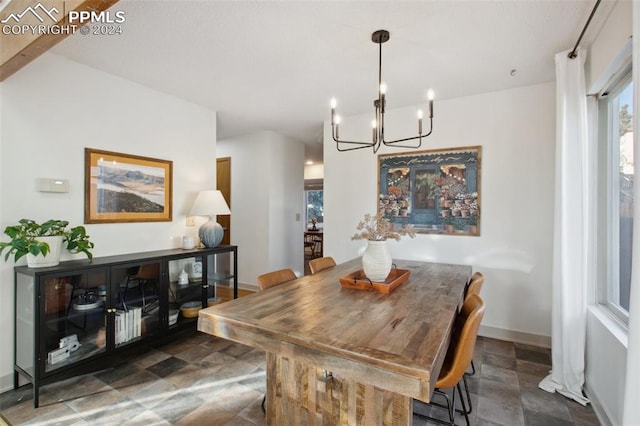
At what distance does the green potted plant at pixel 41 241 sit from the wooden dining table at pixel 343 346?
1499 mm

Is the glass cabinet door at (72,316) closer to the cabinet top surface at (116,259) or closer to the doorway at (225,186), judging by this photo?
the cabinet top surface at (116,259)

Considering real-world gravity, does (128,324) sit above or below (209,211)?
below

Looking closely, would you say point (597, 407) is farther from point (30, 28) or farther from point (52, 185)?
point (52, 185)

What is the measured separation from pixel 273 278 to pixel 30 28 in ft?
6.66

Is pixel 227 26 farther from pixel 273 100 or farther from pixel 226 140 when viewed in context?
pixel 226 140

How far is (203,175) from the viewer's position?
3570mm

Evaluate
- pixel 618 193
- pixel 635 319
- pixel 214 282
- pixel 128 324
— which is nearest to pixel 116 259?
pixel 128 324

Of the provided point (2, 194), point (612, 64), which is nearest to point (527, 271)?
point (612, 64)

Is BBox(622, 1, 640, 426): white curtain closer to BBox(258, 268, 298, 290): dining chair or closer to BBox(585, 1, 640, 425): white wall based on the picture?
BBox(585, 1, 640, 425): white wall

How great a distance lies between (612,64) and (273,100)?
9.27ft

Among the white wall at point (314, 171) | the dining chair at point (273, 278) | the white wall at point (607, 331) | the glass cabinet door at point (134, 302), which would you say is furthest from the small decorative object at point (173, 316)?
the white wall at point (314, 171)

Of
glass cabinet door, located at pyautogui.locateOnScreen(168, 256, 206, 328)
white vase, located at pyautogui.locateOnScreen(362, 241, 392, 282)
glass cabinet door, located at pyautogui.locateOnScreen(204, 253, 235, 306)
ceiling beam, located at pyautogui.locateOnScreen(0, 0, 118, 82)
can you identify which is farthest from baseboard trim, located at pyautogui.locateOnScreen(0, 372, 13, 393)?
white vase, located at pyautogui.locateOnScreen(362, 241, 392, 282)

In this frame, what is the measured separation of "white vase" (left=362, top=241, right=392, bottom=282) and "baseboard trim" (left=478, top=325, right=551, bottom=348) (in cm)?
194

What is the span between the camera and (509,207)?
295 centimetres
